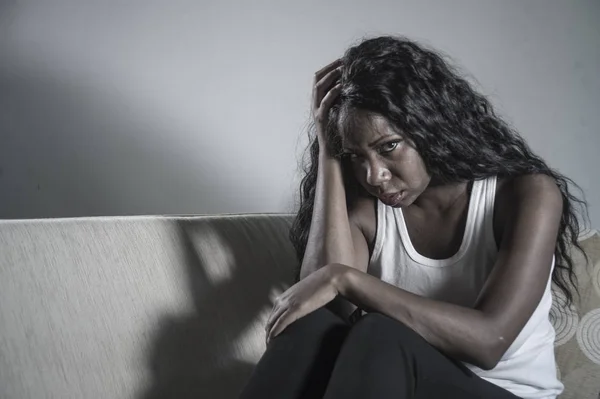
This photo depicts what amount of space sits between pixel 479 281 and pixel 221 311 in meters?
0.51

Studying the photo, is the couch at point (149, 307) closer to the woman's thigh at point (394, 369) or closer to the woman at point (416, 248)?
the woman at point (416, 248)

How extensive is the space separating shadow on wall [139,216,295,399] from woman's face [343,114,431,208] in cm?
39

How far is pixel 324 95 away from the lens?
Result: 4.04ft

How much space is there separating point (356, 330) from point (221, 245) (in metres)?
0.55

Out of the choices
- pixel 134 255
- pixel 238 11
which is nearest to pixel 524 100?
pixel 238 11

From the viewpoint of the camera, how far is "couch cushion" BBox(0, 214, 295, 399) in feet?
3.50

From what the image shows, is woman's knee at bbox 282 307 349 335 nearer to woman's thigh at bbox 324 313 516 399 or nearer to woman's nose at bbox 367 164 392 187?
woman's thigh at bbox 324 313 516 399

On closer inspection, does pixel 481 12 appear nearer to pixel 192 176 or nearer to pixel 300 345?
pixel 192 176

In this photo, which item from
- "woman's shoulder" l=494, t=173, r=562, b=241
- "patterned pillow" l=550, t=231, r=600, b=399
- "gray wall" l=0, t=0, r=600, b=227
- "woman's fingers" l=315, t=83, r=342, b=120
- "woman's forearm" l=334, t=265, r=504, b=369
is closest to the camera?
"woman's forearm" l=334, t=265, r=504, b=369

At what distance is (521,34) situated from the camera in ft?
6.33

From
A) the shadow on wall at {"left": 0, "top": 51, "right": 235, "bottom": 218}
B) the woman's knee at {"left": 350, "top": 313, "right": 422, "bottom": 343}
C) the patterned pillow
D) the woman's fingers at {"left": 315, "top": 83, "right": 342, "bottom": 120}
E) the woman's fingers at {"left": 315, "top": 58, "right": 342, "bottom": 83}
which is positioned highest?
the woman's fingers at {"left": 315, "top": 58, "right": 342, "bottom": 83}

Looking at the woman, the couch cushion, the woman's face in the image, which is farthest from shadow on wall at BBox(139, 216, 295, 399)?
the woman's face

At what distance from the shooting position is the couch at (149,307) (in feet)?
3.51

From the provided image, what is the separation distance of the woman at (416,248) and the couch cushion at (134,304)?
17 cm
